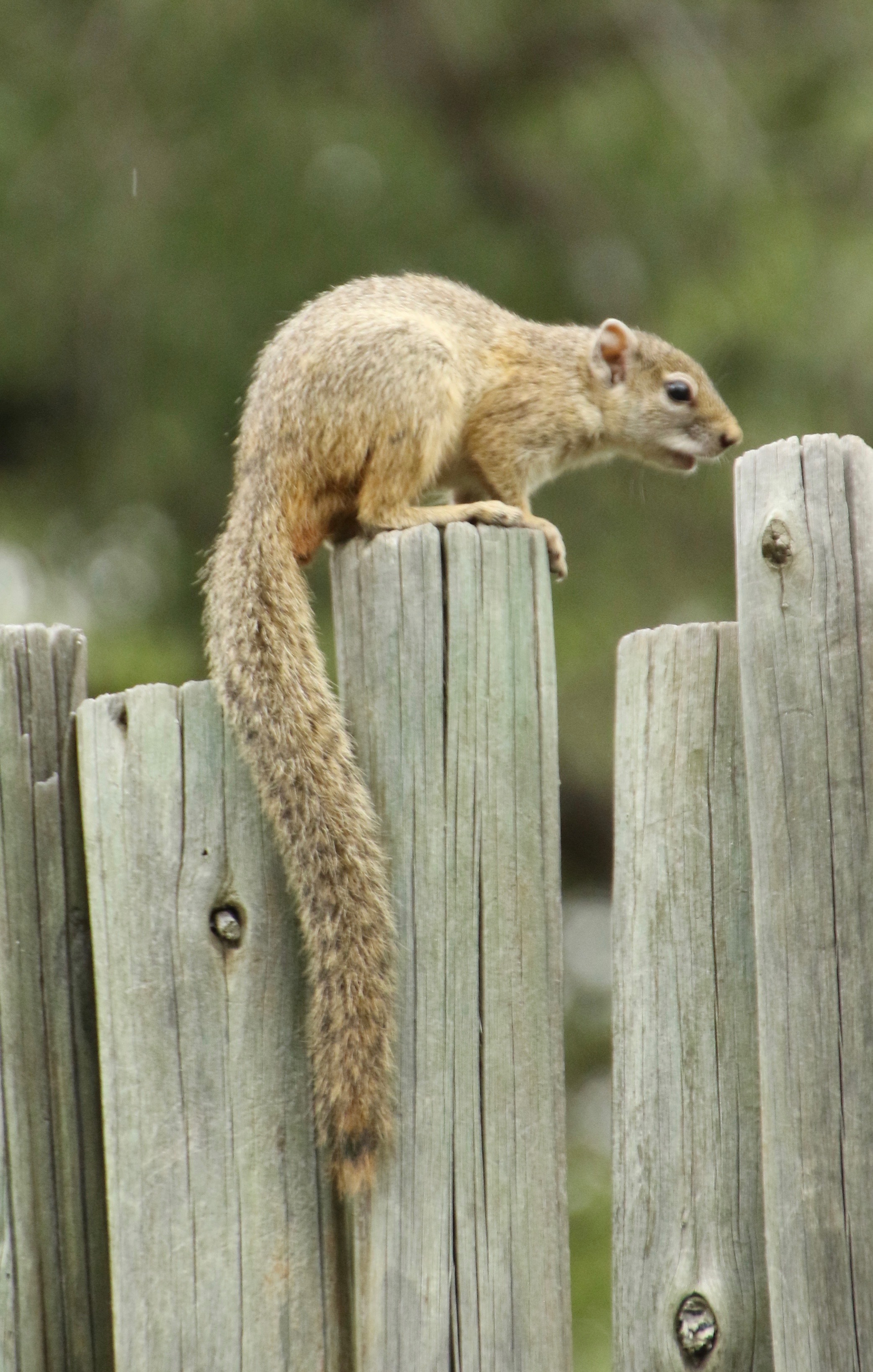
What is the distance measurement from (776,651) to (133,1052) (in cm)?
92

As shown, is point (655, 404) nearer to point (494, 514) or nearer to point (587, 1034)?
point (494, 514)

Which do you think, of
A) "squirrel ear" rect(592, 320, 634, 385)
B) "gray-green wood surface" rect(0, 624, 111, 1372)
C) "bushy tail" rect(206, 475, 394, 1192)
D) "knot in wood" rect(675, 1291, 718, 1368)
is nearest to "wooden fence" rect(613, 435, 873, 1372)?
"knot in wood" rect(675, 1291, 718, 1368)

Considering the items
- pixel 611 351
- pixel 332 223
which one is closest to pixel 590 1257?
pixel 611 351

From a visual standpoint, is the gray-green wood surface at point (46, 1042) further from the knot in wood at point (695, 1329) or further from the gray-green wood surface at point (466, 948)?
the knot in wood at point (695, 1329)

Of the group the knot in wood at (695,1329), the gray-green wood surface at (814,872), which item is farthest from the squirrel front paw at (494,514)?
the knot in wood at (695,1329)

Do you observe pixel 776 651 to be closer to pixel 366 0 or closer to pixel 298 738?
pixel 298 738

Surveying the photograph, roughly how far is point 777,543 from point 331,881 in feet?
2.20

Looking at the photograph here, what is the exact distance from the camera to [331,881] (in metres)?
1.94

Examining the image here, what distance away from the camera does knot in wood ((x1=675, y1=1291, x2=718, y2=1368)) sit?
73.7 inches

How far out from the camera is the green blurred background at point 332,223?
17.7 ft

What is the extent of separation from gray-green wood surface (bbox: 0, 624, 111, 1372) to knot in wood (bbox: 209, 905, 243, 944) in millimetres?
195

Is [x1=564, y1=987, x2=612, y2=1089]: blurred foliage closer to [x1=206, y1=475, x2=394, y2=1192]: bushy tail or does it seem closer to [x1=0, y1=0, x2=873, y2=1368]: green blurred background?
[x1=0, y1=0, x2=873, y2=1368]: green blurred background

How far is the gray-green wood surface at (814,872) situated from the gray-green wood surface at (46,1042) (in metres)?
0.85

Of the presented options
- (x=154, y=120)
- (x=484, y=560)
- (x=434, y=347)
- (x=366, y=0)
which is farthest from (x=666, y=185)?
(x=484, y=560)
